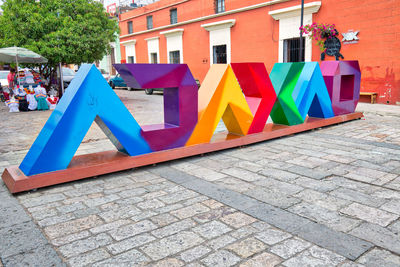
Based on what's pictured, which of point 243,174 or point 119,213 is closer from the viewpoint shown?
point 119,213

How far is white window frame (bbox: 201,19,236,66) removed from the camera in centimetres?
1711

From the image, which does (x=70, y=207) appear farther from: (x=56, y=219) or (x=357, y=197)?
(x=357, y=197)

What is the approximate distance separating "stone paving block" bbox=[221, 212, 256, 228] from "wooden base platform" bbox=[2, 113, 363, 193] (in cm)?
199

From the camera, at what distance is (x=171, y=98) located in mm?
5363

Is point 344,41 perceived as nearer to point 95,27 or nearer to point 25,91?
point 95,27

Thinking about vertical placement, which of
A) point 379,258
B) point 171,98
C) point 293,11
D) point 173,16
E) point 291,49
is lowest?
point 379,258

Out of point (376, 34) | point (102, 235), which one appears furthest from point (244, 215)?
point (376, 34)

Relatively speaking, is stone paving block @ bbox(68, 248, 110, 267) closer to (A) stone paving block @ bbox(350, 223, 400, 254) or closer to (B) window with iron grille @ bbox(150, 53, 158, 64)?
(A) stone paving block @ bbox(350, 223, 400, 254)

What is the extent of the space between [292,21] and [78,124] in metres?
11.9

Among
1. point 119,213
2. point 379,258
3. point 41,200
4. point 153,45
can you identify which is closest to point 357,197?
point 379,258

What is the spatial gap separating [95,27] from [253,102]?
1018 cm

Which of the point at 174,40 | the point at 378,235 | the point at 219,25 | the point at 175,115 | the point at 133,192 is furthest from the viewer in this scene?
the point at 174,40

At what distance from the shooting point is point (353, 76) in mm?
8336

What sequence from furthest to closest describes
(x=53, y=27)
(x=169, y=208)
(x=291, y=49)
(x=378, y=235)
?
1. (x=291, y=49)
2. (x=53, y=27)
3. (x=169, y=208)
4. (x=378, y=235)
